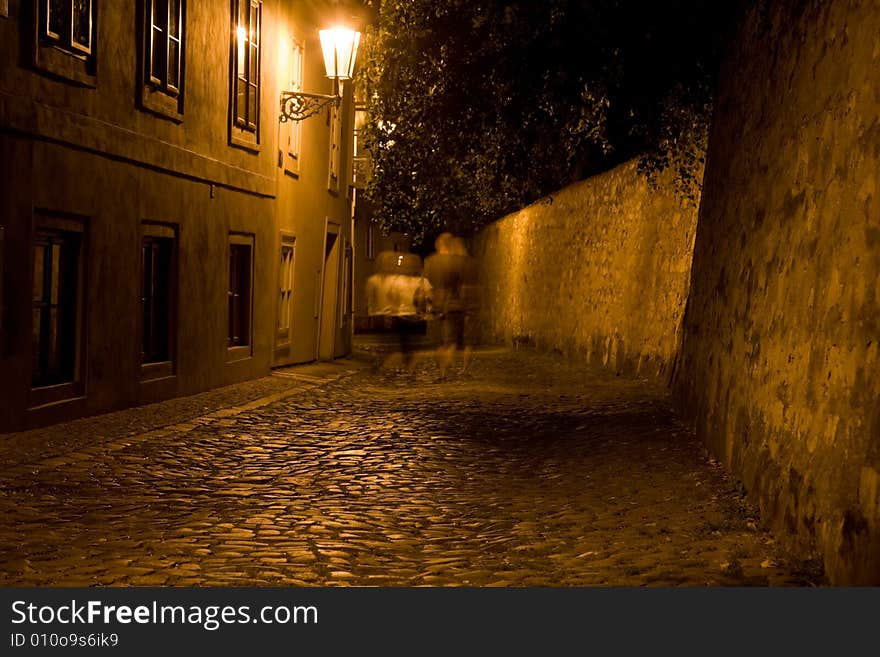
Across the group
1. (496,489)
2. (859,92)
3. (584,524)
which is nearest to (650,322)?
(496,489)

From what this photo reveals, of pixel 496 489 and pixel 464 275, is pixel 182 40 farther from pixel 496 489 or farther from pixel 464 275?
pixel 496 489

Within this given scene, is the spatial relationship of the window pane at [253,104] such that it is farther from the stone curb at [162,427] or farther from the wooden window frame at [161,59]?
the stone curb at [162,427]

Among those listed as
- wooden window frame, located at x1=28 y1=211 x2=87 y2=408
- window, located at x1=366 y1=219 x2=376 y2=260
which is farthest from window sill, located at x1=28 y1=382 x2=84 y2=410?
window, located at x1=366 y1=219 x2=376 y2=260

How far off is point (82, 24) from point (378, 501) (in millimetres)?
6271

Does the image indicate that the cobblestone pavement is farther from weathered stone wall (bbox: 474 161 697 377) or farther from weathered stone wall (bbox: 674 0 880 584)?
weathered stone wall (bbox: 474 161 697 377)

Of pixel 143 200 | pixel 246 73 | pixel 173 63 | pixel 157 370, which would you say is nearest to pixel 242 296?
pixel 246 73

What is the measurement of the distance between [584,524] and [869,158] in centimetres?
254

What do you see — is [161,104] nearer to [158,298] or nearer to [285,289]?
[158,298]

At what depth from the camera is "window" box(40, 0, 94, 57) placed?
1066 cm

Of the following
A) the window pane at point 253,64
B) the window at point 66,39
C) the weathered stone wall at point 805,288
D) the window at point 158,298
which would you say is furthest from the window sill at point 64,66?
the weathered stone wall at point 805,288

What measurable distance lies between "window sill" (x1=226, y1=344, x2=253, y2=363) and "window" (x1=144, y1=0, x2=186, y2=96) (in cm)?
373

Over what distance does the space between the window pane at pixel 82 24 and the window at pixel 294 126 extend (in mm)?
7559

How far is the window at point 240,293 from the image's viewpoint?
1681 centimetres

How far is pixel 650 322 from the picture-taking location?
51.9 feet
